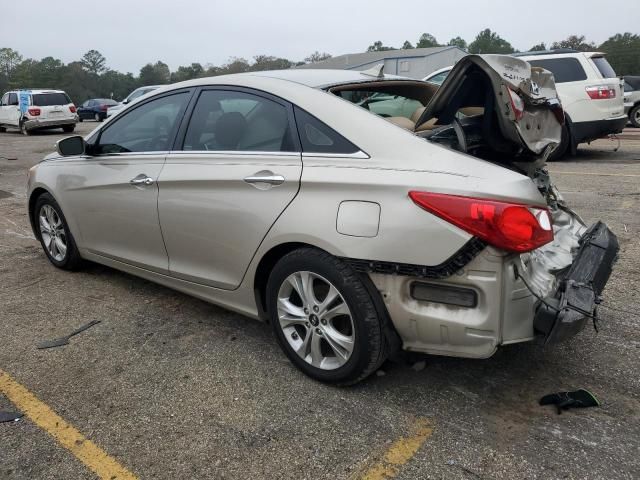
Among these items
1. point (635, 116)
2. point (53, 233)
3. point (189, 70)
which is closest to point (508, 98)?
point (53, 233)

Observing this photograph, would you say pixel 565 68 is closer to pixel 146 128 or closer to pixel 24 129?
pixel 146 128

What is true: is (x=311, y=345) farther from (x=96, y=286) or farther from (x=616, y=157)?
(x=616, y=157)

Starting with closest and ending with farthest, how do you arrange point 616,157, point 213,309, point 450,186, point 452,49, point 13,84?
point 450,186, point 213,309, point 616,157, point 452,49, point 13,84

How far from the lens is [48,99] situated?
20938mm

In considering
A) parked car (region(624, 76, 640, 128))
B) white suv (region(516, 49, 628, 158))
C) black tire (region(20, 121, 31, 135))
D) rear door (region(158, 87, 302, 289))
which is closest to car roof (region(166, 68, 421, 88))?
rear door (region(158, 87, 302, 289))

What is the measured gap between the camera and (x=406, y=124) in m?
3.00

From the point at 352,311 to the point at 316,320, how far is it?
0.27 metres

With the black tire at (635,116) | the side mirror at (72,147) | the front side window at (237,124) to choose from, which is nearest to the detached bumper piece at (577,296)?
the front side window at (237,124)

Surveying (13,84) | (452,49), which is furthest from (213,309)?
(13,84)

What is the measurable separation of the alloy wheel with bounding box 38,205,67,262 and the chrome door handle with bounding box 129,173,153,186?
1.29 metres

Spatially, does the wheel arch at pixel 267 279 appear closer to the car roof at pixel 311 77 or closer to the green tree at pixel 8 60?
the car roof at pixel 311 77

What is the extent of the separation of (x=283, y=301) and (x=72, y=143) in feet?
7.70

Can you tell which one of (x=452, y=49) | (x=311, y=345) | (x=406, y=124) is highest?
(x=452, y=49)

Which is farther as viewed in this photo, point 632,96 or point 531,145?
point 632,96
